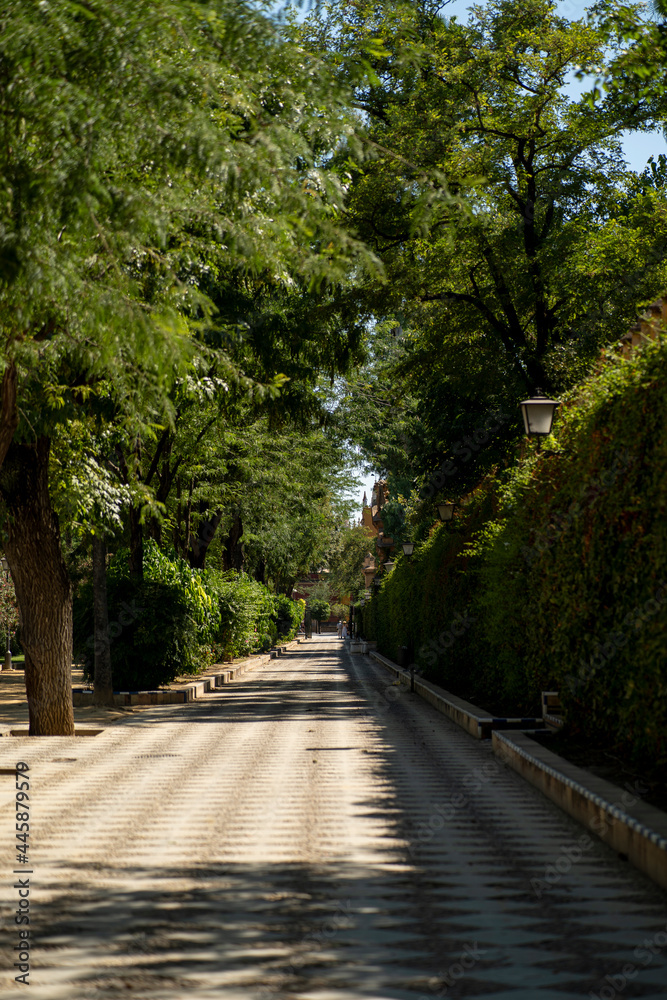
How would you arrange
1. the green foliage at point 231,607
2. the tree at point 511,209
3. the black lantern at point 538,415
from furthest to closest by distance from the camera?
the green foliage at point 231,607 → the tree at point 511,209 → the black lantern at point 538,415

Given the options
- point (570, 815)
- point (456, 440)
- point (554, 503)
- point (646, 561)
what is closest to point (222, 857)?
point (570, 815)

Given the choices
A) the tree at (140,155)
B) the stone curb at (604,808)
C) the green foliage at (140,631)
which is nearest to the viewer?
the tree at (140,155)

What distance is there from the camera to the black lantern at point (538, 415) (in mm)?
11984

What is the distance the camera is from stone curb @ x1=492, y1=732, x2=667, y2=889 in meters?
5.79

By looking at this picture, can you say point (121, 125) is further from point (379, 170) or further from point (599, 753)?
A: point (379, 170)

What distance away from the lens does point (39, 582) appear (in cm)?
1290

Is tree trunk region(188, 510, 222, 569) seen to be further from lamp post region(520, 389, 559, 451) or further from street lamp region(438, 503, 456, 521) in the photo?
lamp post region(520, 389, 559, 451)

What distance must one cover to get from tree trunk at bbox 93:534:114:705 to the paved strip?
651 cm

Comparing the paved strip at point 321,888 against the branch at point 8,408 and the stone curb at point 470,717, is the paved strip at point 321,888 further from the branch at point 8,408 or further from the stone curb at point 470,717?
the branch at point 8,408

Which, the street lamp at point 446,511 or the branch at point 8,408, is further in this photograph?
the street lamp at point 446,511

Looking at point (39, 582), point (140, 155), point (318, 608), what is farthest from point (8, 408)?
point (318, 608)

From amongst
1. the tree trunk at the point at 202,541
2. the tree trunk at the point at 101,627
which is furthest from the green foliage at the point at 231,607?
the tree trunk at the point at 101,627

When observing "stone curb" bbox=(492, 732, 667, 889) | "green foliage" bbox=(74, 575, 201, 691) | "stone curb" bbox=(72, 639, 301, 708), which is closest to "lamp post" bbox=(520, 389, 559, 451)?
"stone curb" bbox=(492, 732, 667, 889)

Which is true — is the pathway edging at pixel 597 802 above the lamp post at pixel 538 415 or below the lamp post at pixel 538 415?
below
